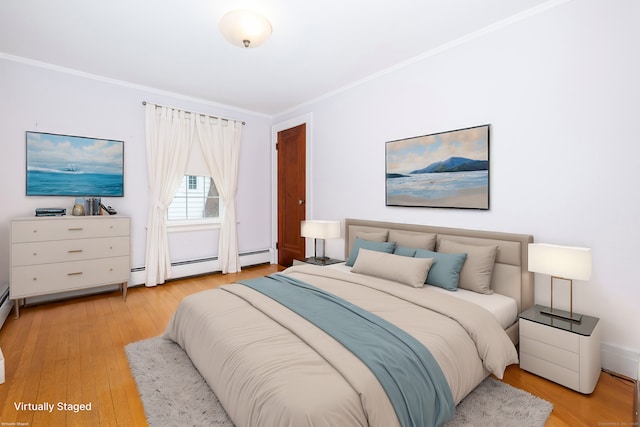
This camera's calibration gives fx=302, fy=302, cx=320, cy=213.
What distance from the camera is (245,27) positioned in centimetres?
243

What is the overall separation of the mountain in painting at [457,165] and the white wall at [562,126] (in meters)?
0.10

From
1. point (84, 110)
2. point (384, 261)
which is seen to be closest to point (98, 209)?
point (84, 110)

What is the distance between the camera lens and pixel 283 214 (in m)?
5.33

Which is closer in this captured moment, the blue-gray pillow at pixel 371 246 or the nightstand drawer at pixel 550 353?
the nightstand drawer at pixel 550 353

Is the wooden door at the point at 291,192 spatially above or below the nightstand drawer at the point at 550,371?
above

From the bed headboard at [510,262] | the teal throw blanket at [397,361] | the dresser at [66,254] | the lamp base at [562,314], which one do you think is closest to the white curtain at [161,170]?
the dresser at [66,254]

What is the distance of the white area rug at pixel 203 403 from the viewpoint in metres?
1.67

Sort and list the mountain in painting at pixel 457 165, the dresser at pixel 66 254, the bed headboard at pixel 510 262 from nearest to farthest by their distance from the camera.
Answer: the bed headboard at pixel 510 262 → the mountain in painting at pixel 457 165 → the dresser at pixel 66 254

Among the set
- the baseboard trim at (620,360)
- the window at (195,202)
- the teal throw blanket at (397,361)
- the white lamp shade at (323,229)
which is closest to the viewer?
the teal throw blanket at (397,361)

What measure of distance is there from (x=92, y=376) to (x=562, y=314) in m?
3.39

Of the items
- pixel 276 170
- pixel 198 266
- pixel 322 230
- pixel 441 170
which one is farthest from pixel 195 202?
pixel 441 170

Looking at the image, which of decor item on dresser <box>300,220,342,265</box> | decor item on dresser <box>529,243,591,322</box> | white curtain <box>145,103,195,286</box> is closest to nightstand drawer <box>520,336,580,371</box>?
decor item on dresser <box>529,243,591,322</box>

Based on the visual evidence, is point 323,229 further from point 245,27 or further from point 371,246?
point 245,27

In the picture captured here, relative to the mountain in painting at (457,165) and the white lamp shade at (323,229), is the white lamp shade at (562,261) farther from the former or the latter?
the white lamp shade at (323,229)
